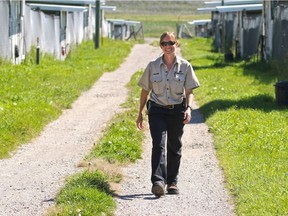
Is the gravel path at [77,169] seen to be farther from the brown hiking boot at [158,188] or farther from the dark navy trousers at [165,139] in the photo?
the dark navy trousers at [165,139]

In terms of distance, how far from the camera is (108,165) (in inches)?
422

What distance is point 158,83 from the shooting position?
9.30 meters

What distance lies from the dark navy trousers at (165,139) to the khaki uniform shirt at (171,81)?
12 centimetres

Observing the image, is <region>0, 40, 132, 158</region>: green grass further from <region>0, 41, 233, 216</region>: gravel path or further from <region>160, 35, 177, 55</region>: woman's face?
<region>160, 35, 177, 55</region>: woman's face

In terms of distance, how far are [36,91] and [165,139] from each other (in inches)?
366

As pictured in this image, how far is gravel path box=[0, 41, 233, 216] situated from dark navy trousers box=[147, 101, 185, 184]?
26cm

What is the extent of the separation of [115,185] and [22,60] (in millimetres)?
16072

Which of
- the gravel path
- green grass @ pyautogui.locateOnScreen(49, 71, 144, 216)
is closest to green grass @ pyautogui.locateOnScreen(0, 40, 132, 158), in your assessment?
the gravel path

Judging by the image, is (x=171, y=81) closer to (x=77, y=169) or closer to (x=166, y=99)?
(x=166, y=99)

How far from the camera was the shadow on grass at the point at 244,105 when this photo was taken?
1606 centimetres

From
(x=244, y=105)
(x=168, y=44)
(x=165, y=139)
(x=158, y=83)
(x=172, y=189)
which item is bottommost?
A: (x=244, y=105)

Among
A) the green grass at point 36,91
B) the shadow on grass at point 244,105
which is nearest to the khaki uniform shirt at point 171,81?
the green grass at point 36,91

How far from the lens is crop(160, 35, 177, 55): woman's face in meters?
9.13

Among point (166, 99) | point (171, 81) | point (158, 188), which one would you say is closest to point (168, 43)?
point (171, 81)
